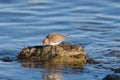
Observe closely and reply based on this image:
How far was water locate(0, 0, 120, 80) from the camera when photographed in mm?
14273

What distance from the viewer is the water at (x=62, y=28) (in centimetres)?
1427

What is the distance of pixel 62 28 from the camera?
19.8 meters

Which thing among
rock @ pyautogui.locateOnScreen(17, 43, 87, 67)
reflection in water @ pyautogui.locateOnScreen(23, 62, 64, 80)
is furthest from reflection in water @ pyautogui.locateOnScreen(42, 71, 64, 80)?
rock @ pyautogui.locateOnScreen(17, 43, 87, 67)

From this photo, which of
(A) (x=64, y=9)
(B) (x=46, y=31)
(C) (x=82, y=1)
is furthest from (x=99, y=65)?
(C) (x=82, y=1)

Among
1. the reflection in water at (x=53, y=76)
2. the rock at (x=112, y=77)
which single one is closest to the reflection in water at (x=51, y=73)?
the reflection in water at (x=53, y=76)

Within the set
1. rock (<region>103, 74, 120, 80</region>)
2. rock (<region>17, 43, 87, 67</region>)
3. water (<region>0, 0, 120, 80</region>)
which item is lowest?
rock (<region>103, 74, 120, 80</region>)

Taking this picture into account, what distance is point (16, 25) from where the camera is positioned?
19984mm

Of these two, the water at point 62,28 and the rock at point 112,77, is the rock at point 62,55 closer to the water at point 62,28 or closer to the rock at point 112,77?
the water at point 62,28

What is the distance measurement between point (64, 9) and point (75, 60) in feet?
25.9

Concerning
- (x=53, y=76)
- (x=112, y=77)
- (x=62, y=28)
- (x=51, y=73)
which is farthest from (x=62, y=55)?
(x=62, y=28)

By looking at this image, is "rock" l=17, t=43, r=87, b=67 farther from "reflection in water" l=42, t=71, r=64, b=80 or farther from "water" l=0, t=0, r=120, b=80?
"reflection in water" l=42, t=71, r=64, b=80

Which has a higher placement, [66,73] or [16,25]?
[16,25]

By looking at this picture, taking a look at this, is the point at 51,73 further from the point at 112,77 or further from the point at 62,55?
the point at 112,77

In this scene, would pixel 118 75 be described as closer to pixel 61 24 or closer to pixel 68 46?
pixel 68 46
